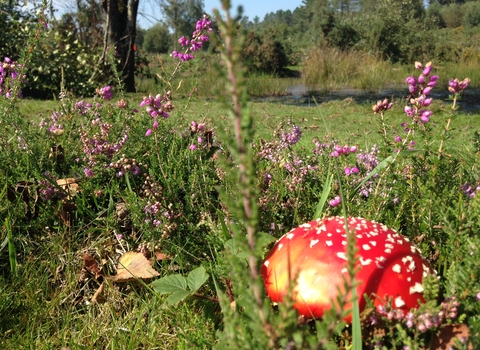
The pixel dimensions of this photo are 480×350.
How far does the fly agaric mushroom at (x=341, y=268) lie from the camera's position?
1422 millimetres

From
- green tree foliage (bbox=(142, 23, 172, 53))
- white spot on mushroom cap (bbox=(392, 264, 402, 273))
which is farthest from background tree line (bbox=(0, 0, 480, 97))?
green tree foliage (bbox=(142, 23, 172, 53))

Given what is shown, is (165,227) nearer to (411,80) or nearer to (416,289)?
(416,289)

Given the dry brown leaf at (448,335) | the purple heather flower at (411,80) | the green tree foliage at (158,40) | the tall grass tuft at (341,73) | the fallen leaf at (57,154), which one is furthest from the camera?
the green tree foliage at (158,40)

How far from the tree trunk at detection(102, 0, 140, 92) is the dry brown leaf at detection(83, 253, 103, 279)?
31.7ft

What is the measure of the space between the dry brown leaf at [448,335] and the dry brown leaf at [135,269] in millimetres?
1162

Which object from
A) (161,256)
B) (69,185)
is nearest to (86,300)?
(161,256)

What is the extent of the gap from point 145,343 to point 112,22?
1140cm

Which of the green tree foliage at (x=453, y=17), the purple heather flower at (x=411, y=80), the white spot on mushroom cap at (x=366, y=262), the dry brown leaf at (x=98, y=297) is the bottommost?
the dry brown leaf at (x=98, y=297)

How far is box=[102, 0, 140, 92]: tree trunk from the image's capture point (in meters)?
11.4

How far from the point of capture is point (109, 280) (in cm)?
207

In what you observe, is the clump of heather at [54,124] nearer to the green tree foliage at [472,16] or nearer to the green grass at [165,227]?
the green grass at [165,227]

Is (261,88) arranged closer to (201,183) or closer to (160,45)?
(201,183)

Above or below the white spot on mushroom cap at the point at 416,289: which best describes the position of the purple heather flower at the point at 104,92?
above

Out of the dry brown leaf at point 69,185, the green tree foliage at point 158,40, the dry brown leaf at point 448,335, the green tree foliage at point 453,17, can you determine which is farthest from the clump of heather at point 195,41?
the green tree foliage at point 158,40
